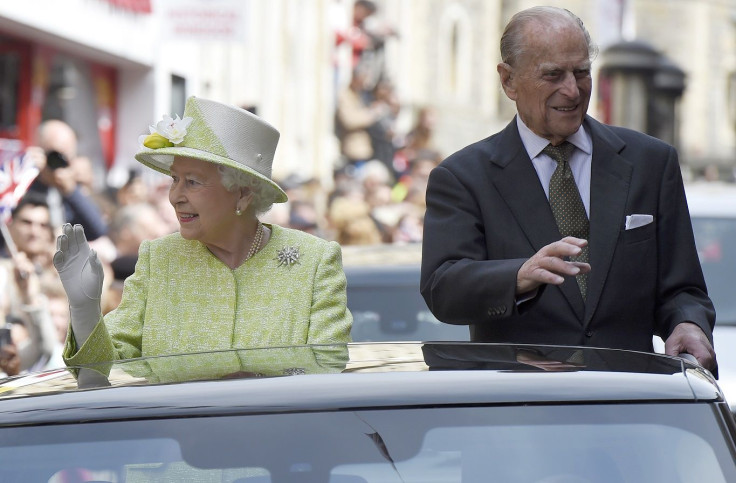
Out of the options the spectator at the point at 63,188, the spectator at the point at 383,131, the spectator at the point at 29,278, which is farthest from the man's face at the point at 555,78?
the spectator at the point at 383,131

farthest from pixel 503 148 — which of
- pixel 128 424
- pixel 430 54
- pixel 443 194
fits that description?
pixel 430 54

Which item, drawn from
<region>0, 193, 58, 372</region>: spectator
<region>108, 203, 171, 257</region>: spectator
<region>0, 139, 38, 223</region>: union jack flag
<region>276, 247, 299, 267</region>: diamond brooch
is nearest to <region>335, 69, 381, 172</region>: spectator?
<region>108, 203, 171, 257</region>: spectator

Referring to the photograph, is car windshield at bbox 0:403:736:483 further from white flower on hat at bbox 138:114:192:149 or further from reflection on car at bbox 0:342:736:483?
white flower on hat at bbox 138:114:192:149

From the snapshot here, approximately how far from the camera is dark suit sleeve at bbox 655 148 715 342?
13.6 feet

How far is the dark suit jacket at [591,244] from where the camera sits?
4.12m

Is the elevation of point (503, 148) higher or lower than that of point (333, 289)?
higher

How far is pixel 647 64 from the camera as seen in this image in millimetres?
26578

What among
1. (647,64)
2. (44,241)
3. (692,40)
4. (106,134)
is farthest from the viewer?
(692,40)

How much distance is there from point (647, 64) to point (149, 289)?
2294 centimetres

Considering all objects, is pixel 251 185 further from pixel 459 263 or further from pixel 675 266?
pixel 675 266

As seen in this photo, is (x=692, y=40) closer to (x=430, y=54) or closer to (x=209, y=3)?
(x=430, y=54)

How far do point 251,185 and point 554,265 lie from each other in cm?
118

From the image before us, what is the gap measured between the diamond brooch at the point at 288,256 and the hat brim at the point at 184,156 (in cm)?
19

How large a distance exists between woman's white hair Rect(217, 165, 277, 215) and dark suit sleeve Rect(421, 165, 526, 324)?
53 cm
